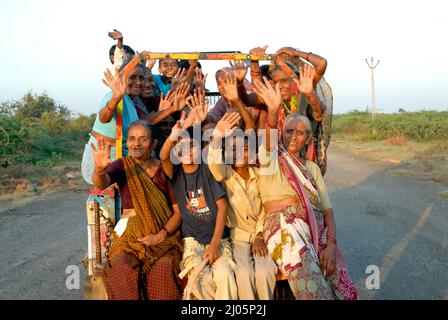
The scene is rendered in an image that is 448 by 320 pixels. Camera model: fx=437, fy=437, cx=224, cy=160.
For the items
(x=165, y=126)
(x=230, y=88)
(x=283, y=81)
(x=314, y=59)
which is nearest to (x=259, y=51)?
(x=283, y=81)

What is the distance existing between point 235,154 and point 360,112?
3872 cm

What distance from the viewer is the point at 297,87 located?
3.59 meters

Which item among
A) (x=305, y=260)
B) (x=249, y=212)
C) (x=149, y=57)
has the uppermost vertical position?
(x=149, y=57)

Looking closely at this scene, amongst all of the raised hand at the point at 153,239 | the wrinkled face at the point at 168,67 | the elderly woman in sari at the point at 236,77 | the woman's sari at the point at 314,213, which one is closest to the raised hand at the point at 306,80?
the elderly woman in sari at the point at 236,77

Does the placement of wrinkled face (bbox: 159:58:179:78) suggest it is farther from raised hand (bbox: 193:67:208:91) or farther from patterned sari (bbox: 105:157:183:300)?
patterned sari (bbox: 105:157:183:300)

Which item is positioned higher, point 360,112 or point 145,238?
point 360,112

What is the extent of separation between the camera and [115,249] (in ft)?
9.87

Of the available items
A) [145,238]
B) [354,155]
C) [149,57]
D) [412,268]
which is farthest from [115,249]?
[354,155]

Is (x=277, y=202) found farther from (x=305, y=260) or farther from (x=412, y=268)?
(x=412, y=268)

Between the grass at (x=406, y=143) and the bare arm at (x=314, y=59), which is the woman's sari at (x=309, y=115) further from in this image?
the grass at (x=406, y=143)

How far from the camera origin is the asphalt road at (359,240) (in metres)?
4.61

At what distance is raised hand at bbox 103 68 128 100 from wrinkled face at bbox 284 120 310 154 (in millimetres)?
1263

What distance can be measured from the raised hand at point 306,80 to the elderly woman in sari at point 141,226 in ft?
4.06

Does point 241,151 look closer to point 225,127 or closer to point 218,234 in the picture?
point 225,127
